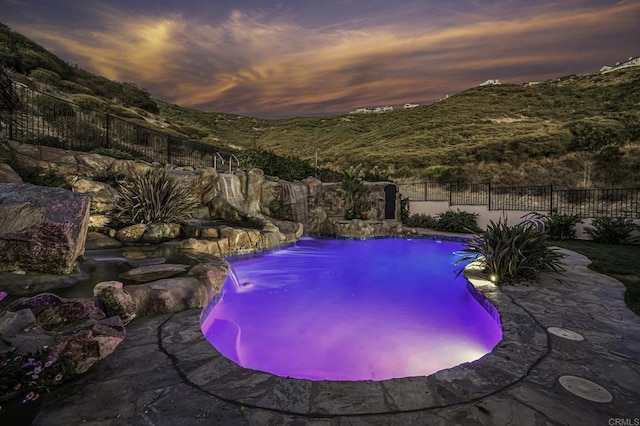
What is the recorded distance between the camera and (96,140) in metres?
12.5

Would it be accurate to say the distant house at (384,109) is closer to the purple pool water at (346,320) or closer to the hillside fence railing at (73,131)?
the hillside fence railing at (73,131)

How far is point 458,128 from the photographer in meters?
29.5

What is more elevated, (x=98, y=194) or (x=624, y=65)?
(x=624, y=65)

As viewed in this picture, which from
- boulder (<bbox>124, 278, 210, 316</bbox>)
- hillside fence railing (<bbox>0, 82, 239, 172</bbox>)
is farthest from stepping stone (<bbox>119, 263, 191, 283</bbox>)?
hillside fence railing (<bbox>0, 82, 239, 172</bbox>)

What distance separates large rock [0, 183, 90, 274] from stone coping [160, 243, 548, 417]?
84.6 inches

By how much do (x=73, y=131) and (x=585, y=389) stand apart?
1709cm

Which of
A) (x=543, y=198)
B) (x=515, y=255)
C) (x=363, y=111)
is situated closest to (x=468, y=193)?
(x=543, y=198)

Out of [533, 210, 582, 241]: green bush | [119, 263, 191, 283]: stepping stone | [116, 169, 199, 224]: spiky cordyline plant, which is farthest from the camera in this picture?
[533, 210, 582, 241]: green bush

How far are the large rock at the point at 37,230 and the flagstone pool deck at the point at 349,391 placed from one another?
1.87m

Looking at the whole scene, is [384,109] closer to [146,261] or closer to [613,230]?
[613,230]

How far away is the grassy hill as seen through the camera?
1828 centimetres

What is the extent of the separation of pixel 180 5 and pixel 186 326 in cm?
1406

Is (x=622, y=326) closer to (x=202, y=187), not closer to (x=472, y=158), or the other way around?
(x=202, y=187)

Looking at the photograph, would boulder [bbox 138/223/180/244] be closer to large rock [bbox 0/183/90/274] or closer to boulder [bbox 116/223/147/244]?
boulder [bbox 116/223/147/244]
